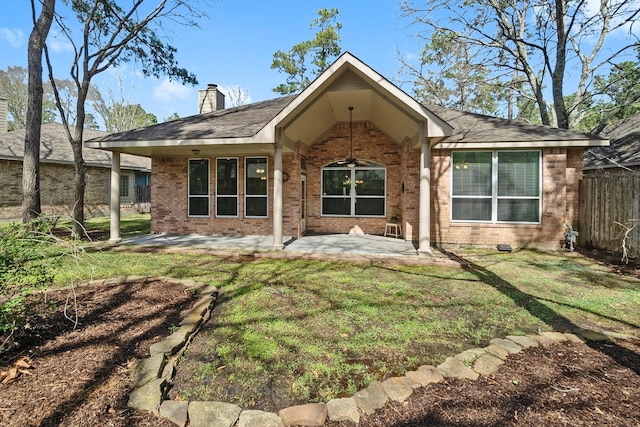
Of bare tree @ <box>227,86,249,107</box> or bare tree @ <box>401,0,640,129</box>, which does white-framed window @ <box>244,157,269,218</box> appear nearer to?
bare tree @ <box>401,0,640,129</box>

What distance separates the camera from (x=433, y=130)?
6801 millimetres

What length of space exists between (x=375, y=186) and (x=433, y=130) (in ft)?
13.2

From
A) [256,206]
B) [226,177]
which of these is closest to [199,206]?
[226,177]

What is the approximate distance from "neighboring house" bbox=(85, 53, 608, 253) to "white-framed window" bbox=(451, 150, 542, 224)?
0.03m

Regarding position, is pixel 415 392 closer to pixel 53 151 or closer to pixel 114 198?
pixel 114 198

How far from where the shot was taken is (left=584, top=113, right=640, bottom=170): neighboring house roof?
35.4ft

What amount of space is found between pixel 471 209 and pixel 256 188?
6.64m

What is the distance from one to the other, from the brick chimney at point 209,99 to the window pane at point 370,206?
284 inches

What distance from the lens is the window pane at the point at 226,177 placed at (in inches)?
407

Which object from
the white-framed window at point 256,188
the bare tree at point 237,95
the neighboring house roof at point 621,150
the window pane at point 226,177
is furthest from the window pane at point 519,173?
the bare tree at point 237,95

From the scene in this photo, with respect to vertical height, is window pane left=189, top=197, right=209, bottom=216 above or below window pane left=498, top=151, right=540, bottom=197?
below

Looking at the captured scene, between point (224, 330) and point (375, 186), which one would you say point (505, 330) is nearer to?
point (224, 330)

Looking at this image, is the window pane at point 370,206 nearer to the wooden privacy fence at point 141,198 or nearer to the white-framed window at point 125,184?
the wooden privacy fence at point 141,198

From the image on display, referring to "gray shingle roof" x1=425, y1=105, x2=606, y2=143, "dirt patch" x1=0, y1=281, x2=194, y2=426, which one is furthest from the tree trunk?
"gray shingle roof" x1=425, y1=105, x2=606, y2=143
